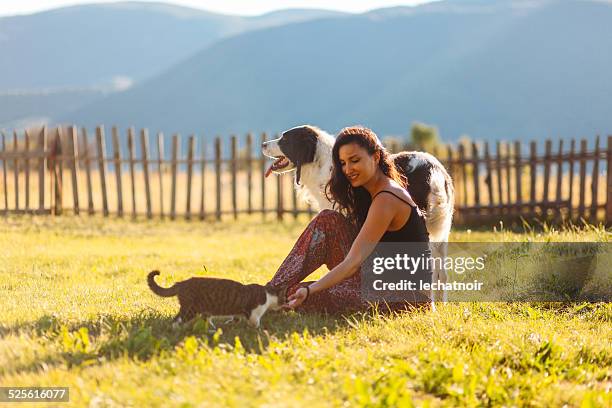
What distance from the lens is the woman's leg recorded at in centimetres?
474

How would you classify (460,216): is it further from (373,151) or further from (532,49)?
(532,49)

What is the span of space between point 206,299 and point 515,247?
14.1 ft

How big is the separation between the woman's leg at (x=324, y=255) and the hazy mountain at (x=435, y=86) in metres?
105

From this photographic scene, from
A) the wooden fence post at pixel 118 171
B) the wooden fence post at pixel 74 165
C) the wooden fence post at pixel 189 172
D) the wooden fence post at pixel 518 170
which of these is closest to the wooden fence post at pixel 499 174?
the wooden fence post at pixel 518 170

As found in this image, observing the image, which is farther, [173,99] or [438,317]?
[173,99]

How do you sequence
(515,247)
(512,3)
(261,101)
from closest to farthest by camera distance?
(515,247), (261,101), (512,3)

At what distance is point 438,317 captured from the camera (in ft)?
15.6

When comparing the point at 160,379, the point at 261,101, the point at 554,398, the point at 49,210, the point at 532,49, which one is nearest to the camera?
the point at 160,379

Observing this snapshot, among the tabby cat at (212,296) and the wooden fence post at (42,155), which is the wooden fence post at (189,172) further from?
the tabby cat at (212,296)

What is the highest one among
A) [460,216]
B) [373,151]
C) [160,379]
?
[373,151]

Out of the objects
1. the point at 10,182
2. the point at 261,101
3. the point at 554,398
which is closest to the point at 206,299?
the point at 554,398

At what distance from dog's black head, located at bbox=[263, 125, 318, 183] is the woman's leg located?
2.08 m

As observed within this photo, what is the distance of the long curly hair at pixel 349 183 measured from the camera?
457cm

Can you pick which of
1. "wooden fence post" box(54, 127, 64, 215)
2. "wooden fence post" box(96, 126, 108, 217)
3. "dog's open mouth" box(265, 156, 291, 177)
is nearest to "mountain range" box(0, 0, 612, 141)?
"wooden fence post" box(96, 126, 108, 217)
